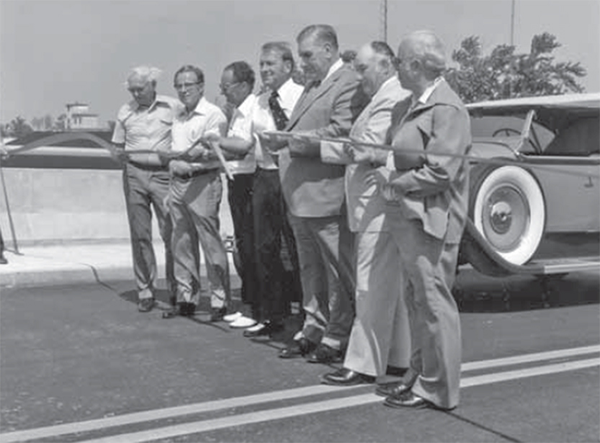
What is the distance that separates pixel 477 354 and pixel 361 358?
3.52ft

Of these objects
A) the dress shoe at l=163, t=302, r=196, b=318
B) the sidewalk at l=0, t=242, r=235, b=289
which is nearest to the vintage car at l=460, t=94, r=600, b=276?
the dress shoe at l=163, t=302, r=196, b=318

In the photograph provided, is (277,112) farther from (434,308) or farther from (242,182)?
(434,308)

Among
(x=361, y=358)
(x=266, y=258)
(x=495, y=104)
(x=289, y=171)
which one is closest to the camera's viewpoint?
(x=361, y=358)

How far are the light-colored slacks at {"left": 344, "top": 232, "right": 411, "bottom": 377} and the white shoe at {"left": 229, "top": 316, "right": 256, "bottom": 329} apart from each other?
1.65 metres

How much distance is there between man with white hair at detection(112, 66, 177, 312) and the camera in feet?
24.2

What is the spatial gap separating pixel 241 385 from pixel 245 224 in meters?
1.82

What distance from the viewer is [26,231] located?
10.6m

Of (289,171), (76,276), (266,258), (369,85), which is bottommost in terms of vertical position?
(76,276)

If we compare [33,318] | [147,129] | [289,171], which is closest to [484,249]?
[289,171]

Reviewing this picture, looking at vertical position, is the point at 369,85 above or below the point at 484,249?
above

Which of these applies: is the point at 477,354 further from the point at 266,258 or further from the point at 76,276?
the point at 76,276

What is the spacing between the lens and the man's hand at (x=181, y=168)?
693 centimetres

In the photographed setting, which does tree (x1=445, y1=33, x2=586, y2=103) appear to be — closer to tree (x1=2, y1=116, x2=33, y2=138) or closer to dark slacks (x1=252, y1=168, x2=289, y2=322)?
tree (x1=2, y1=116, x2=33, y2=138)

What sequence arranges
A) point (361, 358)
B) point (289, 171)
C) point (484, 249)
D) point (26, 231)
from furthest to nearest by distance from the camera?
point (26, 231)
point (484, 249)
point (289, 171)
point (361, 358)
